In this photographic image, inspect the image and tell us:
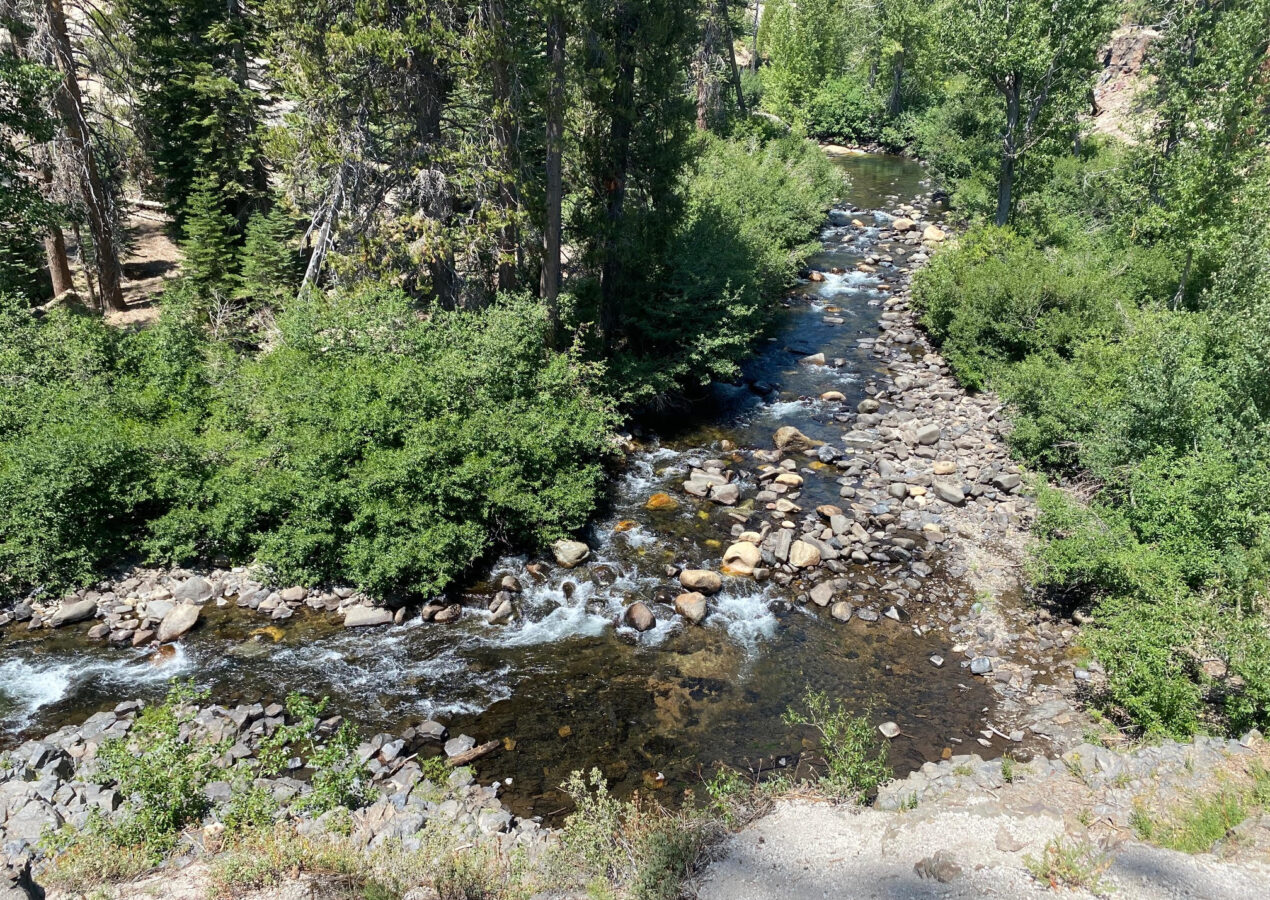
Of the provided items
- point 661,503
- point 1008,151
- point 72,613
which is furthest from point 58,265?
point 1008,151

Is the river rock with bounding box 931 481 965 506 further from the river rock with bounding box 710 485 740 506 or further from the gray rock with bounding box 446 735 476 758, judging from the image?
the gray rock with bounding box 446 735 476 758

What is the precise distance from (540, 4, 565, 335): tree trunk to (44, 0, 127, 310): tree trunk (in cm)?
997

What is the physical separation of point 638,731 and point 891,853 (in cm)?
387

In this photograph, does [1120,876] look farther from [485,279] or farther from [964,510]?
[485,279]

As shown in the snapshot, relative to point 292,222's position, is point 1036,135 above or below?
above

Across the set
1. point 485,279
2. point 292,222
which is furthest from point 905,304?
point 292,222

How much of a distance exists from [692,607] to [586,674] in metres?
2.09

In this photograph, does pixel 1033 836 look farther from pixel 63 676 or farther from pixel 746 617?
pixel 63 676

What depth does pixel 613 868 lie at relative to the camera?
272 inches

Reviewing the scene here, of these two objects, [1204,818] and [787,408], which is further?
[787,408]

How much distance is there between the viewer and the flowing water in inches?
385

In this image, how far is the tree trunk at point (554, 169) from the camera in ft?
46.8

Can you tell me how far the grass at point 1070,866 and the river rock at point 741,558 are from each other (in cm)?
672

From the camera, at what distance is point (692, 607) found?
12.2 metres
